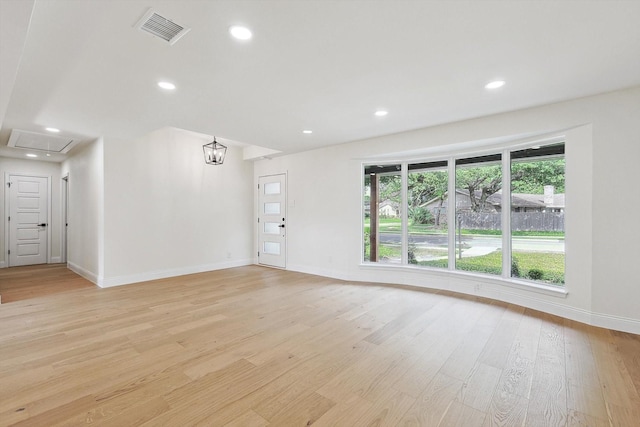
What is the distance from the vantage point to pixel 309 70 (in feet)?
8.72

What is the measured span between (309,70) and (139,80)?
5.56 ft

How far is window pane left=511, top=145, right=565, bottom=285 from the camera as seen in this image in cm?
373

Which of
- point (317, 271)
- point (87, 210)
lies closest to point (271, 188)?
point (317, 271)

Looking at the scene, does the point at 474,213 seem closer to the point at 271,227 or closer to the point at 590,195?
the point at 590,195

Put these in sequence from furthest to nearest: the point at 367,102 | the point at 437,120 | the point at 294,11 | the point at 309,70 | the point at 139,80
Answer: the point at 437,120, the point at 367,102, the point at 139,80, the point at 309,70, the point at 294,11

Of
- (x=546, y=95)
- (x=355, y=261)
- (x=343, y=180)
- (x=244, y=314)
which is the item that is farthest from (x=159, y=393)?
(x=546, y=95)

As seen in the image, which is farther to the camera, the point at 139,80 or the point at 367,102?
the point at 367,102

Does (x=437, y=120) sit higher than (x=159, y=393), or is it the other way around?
(x=437, y=120)

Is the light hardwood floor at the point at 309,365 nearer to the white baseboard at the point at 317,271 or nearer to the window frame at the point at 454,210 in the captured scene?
the window frame at the point at 454,210

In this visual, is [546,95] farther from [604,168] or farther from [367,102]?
[367,102]

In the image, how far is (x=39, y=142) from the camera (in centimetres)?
524

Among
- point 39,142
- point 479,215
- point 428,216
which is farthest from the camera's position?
point 39,142

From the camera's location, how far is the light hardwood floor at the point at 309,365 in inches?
71.6

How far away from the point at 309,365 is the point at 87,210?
5494 millimetres
